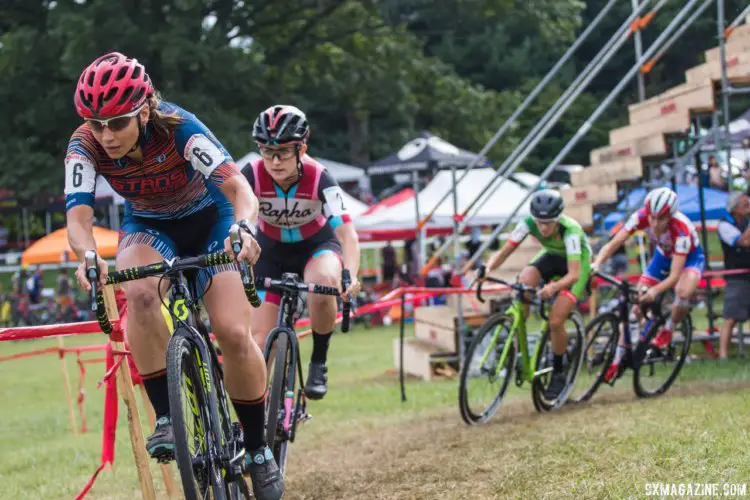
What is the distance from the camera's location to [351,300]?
6.86 meters

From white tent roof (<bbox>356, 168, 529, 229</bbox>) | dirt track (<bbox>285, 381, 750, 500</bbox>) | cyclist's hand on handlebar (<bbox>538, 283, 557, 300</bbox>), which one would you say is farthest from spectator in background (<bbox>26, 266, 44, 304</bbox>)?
cyclist's hand on handlebar (<bbox>538, 283, 557, 300</bbox>)

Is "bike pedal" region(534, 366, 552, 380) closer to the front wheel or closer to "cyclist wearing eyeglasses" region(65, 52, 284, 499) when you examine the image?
the front wheel

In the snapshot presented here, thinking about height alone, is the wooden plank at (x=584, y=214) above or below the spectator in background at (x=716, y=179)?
below

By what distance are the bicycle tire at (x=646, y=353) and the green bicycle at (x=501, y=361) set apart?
3.65ft

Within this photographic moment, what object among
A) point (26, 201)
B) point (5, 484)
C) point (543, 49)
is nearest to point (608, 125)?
point (543, 49)

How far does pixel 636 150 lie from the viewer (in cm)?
1492

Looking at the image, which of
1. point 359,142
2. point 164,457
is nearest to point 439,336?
point 164,457

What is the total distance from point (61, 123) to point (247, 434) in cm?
3285

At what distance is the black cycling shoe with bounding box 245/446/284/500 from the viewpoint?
5.66 metres

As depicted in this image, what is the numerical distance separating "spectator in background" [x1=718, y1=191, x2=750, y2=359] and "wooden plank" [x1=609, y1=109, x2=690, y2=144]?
3.74ft

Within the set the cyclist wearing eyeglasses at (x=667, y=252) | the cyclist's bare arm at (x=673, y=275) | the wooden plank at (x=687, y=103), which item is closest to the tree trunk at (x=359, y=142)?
the wooden plank at (x=687, y=103)

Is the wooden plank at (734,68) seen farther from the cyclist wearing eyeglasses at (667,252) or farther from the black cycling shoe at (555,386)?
the black cycling shoe at (555,386)

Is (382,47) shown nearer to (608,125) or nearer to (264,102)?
(264,102)

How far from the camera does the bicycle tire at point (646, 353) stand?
35.5ft
